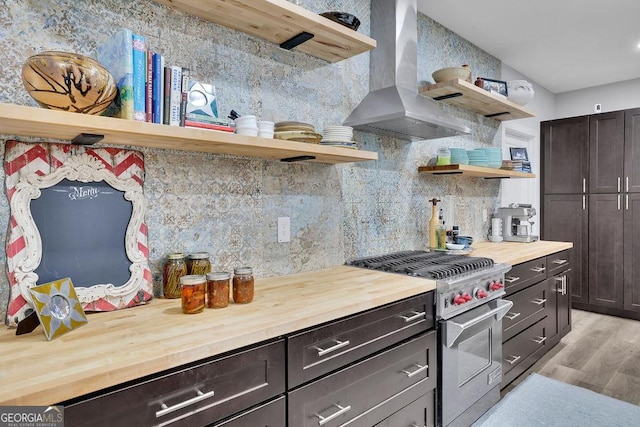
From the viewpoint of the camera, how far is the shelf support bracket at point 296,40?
5.80 ft

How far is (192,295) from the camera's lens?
4.08ft

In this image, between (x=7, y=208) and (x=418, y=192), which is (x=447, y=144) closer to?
(x=418, y=192)

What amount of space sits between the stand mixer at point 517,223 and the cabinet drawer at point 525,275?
2.01 ft

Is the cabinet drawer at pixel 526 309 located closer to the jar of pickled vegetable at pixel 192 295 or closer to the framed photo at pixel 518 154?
the framed photo at pixel 518 154

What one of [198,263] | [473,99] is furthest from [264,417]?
[473,99]

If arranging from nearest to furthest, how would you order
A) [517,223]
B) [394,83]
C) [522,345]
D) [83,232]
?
[83,232] → [394,83] → [522,345] → [517,223]

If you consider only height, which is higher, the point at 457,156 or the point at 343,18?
the point at 343,18

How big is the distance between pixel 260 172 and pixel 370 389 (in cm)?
110

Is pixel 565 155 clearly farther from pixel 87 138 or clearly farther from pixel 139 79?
pixel 87 138

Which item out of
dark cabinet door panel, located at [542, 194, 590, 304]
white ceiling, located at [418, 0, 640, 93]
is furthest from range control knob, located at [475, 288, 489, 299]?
dark cabinet door panel, located at [542, 194, 590, 304]

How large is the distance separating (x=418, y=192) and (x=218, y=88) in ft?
5.61

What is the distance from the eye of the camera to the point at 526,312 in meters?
2.62

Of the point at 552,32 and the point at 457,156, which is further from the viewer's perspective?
the point at 552,32

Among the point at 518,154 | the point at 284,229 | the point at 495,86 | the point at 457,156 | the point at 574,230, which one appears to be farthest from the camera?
the point at 574,230
